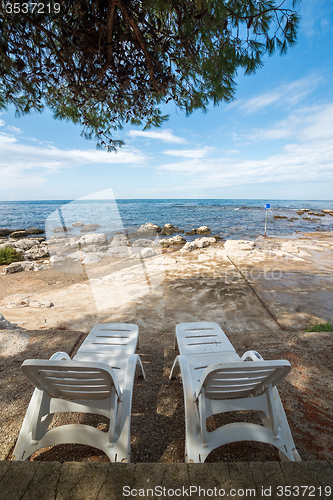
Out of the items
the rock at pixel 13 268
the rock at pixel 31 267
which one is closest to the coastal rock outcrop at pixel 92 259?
the rock at pixel 31 267

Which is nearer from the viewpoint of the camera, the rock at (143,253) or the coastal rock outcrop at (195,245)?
the rock at (143,253)

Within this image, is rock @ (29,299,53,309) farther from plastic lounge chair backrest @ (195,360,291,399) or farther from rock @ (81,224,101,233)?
rock @ (81,224,101,233)

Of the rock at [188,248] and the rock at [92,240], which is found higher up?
the rock at [92,240]

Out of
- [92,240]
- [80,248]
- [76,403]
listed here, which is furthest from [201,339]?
[92,240]

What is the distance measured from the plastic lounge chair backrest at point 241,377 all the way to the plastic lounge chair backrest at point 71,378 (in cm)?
60

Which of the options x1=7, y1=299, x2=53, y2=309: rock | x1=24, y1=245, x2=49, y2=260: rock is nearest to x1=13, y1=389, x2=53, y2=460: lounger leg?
x1=7, y1=299, x2=53, y2=309: rock

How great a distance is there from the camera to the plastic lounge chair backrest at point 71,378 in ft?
4.34

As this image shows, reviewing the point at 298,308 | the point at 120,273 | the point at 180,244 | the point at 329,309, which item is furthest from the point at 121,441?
the point at 180,244

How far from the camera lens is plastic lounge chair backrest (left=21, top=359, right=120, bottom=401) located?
132 centimetres

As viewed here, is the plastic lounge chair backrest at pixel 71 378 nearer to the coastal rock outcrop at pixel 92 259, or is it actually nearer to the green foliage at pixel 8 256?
the coastal rock outcrop at pixel 92 259

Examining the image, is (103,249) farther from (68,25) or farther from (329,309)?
(329,309)

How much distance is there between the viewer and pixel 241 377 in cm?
144

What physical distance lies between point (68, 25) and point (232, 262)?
6938 mm

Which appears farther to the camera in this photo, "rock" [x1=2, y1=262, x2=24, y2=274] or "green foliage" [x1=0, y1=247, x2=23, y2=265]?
"green foliage" [x1=0, y1=247, x2=23, y2=265]
